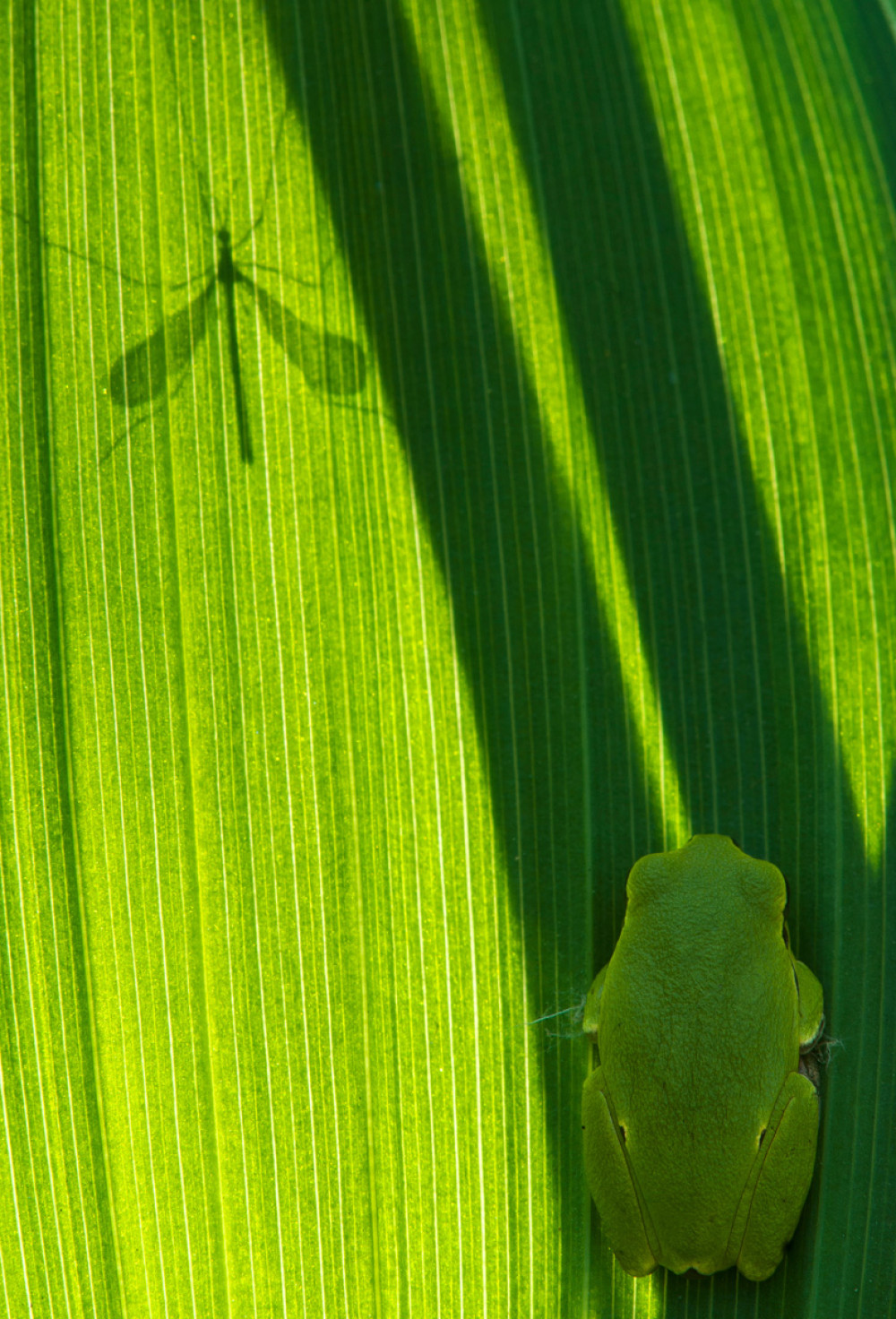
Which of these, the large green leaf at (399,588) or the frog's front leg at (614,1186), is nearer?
the frog's front leg at (614,1186)

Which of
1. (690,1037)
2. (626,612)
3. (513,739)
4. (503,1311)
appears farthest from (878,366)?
(503,1311)

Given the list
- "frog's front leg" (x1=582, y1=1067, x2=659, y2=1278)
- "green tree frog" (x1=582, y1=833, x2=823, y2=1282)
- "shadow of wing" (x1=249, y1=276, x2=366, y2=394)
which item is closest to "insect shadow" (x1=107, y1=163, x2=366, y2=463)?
"shadow of wing" (x1=249, y1=276, x2=366, y2=394)

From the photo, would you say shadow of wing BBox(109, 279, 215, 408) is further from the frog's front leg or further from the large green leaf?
the frog's front leg

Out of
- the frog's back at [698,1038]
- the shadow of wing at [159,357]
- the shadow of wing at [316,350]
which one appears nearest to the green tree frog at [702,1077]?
the frog's back at [698,1038]

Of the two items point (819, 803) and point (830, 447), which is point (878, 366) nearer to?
point (830, 447)

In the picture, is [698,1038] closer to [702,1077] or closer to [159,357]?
[702,1077]

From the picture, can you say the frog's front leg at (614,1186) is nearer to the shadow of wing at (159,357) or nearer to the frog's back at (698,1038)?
the frog's back at (698,1038)

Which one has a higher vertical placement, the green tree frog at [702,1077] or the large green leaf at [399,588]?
the large green leaf at [399,588]
